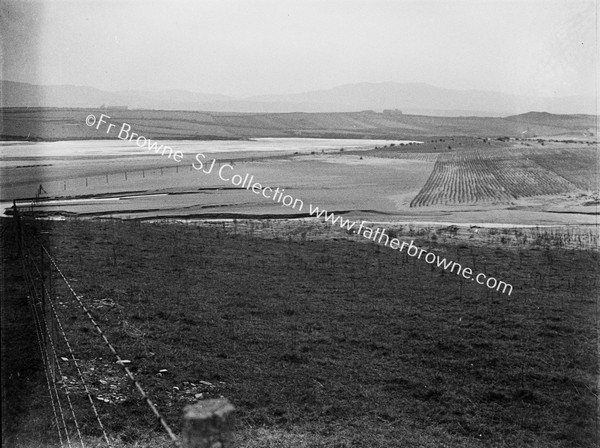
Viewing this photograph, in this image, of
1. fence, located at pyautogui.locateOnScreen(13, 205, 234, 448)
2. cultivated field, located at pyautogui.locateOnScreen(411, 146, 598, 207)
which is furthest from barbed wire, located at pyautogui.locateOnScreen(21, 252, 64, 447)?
cultivated field, located at pyautogui.locateOnScreen(411, 146, 598, 207)

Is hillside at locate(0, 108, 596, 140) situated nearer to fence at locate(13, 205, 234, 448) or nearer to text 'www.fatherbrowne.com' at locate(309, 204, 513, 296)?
fence at locate(13, 205, 234, 448)

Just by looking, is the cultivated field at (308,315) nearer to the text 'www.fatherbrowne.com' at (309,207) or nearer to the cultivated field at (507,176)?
the text 'www.fatherbrowne.com' at (309,207)

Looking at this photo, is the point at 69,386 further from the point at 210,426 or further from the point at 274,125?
the point at 274,125

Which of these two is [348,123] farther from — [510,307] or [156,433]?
[156,433]

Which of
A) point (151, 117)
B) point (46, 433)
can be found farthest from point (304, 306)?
point (151, 117)

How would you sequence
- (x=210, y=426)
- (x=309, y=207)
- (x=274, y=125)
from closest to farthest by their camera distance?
(x=210, y=426), (x=309, y=207), (x=274, y=125)

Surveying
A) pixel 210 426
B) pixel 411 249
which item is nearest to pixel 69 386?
pixel 210 426
